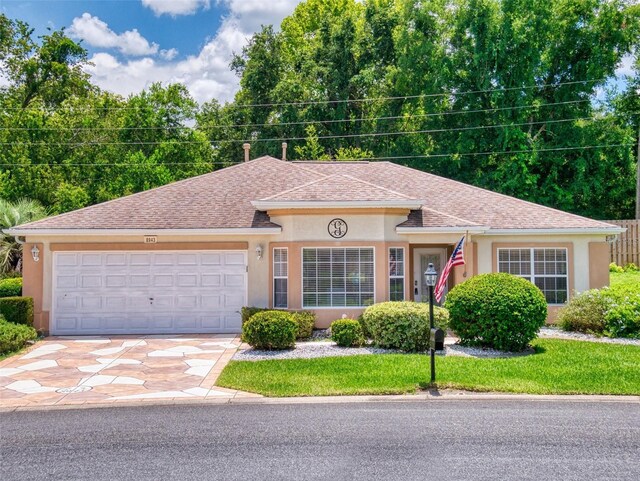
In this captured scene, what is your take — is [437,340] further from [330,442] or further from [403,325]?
[330,442]

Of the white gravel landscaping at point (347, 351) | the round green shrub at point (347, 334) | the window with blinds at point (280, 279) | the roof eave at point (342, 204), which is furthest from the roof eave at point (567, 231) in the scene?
the window with blinds at point (280, 279)

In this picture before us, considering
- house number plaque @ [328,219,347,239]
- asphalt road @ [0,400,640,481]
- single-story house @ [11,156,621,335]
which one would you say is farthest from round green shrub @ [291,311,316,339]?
asphalt road @ [0,400,640,481]

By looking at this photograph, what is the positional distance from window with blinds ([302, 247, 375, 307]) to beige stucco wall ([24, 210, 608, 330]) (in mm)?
203

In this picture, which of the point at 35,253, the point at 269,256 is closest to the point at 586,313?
the point at 269,256

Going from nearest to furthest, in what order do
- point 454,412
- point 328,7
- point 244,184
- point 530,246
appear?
point 454,412 → point 530,246 → point 244,184 → point 328,7

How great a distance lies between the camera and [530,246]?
1612 centimetres

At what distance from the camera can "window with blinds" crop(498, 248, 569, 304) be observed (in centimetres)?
1611

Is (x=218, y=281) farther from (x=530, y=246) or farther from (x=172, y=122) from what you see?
(x=172, y=122)

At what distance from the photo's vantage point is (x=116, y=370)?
11.0 metres

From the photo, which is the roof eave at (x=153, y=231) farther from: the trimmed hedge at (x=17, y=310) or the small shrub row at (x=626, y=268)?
the small shrub row at (x=626, y=268)

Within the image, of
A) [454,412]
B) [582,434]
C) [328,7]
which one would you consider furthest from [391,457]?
[328,7]

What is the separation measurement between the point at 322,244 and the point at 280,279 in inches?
69.1

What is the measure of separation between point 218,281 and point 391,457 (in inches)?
411

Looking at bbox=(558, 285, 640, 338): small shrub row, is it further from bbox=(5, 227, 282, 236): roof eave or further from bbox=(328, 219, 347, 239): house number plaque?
bbox=(5, 227, 282, 236): roof eave
